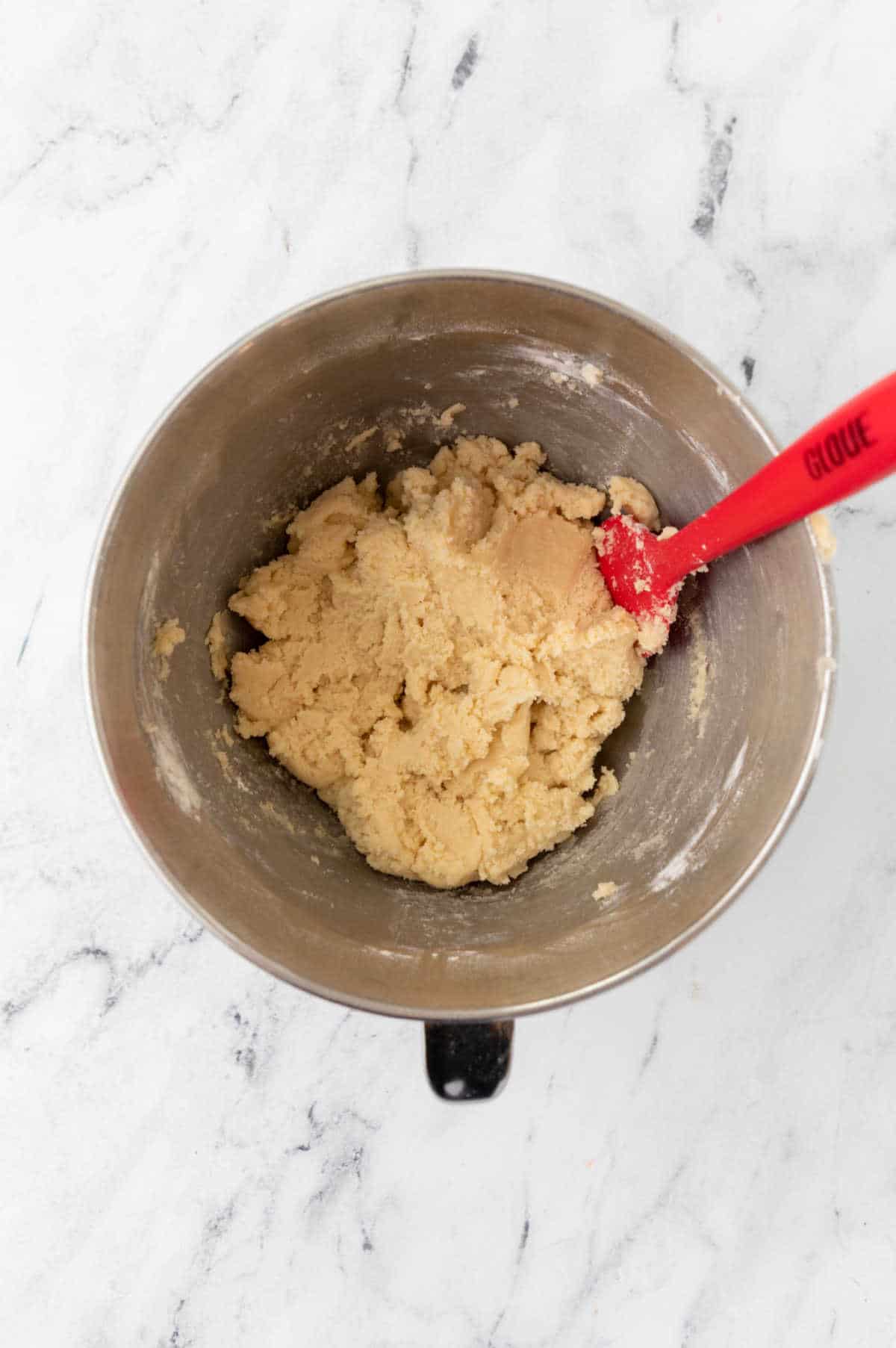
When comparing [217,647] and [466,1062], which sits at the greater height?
[217,647]

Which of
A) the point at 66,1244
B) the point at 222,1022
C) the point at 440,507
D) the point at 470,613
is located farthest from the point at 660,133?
the point at 66,1244

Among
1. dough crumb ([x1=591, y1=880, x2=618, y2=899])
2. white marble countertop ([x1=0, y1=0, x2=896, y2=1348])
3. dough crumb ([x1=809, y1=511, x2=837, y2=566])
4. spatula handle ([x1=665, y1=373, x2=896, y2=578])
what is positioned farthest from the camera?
white marble countertop ([x1=0, y1=0, x2=896, y2=1348])

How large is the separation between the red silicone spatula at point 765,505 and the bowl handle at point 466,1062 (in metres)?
0.59

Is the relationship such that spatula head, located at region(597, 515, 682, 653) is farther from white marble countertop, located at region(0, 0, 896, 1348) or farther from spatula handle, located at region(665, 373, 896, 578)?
white marble countertop, located at region(0, 0, 896, 1348)

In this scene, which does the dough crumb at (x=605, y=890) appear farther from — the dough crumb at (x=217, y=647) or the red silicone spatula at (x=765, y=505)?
the dough crumb at (x=217, y=647)

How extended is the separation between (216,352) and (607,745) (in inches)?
31.6

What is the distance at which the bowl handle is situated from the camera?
120cm

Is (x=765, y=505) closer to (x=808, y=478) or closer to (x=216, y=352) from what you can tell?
(x=808, y=478)

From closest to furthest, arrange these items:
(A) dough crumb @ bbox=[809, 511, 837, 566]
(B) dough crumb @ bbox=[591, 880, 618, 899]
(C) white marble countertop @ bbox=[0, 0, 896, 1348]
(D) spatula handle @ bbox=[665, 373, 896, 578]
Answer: (D) spatula handle @ bbox=[665, 373, 896, 578] → (A) dough crumb @ bbox=[809, 511, 837, 566] → (B) dough crumb @ bbox=[591, 880, 618, 899] → (C) white marble countertop @ bbox=[0, 0, 896, 1348]

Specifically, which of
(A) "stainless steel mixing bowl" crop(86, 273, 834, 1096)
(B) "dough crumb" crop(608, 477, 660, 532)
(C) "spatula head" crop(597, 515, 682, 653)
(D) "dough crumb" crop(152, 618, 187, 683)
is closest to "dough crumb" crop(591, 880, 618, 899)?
(A) "stainless steel mixing bowl" crop(86, 273, 834, 1096)

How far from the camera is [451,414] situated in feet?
4.69

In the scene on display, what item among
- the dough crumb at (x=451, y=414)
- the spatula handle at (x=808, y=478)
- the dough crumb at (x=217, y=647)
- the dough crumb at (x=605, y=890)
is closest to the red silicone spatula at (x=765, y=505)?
the spatula handle at (x=808, y=478)

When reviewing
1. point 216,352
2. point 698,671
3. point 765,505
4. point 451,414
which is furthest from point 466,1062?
point 216,352

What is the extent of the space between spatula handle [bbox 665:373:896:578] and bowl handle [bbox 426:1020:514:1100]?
2.02 feet
